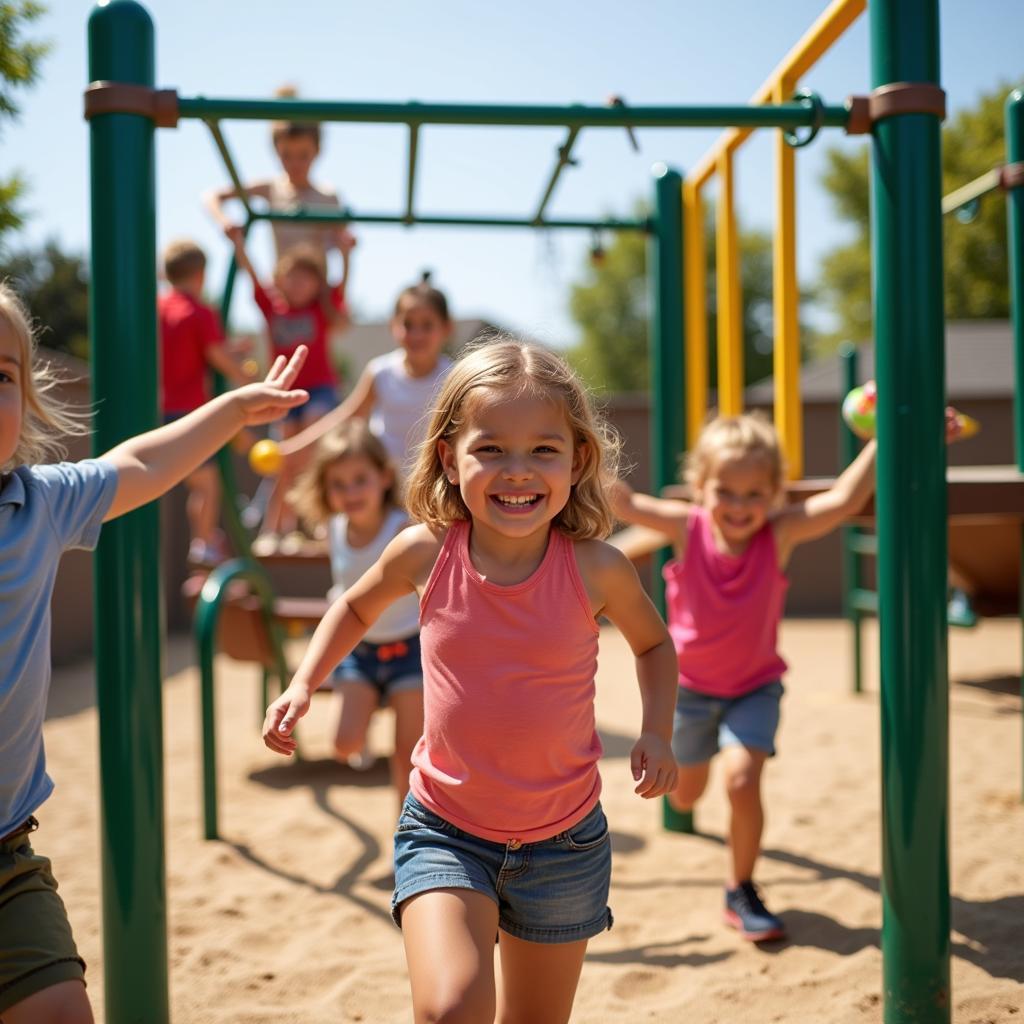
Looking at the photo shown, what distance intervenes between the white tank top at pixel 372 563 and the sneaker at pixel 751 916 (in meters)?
1.29

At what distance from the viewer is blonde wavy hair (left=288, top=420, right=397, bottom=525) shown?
391 centimetres

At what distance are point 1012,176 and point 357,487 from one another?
2.78 m

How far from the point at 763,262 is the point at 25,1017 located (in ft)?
138

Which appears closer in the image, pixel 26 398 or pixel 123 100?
pixel 26 398

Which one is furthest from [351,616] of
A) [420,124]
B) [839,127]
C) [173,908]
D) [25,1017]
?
[173,908]

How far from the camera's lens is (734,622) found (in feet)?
10.5

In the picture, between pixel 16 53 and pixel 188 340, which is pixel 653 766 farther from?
pixel 16 53

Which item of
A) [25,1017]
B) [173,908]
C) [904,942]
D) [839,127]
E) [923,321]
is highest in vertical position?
[839,127]

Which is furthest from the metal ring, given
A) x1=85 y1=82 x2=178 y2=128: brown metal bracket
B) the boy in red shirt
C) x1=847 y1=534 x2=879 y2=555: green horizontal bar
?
x1=847 y1=534 x2=879 y2=555: green horizontal bar

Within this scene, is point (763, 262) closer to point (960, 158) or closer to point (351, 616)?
point (960, 158)

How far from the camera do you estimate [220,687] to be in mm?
8344

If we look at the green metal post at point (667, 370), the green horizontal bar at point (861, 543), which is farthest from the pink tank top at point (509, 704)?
the green horizontal bar at point (861, 543)

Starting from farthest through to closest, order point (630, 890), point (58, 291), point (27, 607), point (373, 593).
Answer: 1. point (58, 291)
2. point (630, 890)
3. point (373, 593)
4. point (27, 607)

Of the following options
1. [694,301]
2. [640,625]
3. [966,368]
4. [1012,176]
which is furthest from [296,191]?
[966,368]
